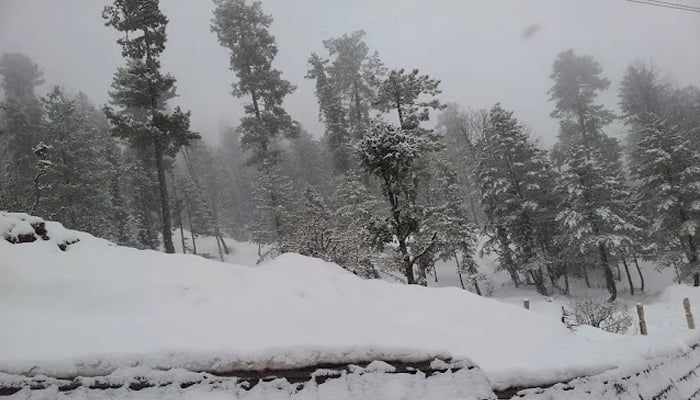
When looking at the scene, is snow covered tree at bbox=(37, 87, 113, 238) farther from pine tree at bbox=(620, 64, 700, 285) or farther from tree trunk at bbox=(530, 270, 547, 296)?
pine tree at bbox=(620, 64, 700, 285)

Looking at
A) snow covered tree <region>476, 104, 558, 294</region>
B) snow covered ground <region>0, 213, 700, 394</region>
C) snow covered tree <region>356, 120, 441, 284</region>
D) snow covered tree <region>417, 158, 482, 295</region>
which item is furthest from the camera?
snow covered tree <region>476, 104, 558, 294</region>

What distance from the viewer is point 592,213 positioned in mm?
25859

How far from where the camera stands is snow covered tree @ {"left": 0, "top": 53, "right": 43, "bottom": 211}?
2105 cm

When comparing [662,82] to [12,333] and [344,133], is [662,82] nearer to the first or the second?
[344,133]

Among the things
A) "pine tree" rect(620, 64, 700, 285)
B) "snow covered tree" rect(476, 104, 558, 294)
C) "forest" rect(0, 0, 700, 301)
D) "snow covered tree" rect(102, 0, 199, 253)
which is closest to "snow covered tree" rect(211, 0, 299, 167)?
"forest" rect(0, 0, 700, 301)

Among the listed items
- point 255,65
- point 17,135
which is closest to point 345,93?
point 255,65

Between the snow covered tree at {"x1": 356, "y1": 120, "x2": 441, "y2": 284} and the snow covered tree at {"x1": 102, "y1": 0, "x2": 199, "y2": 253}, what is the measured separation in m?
9.34

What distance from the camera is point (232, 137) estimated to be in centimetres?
7438

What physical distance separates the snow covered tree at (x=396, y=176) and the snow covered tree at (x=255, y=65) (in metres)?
14.9

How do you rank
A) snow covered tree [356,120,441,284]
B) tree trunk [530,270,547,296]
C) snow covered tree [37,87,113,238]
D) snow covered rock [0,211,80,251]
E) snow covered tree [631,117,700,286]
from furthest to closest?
tree trunk [530,270,547,296]
snow covered tree [37,87,113,238]
snow covered tree [631,117,700,286]
snow covered tree [356,120,441,284]
snow covered rock [0,211,80,251]

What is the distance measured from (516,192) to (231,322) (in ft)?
92.7

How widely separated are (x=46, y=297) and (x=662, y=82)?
5135 centimetres

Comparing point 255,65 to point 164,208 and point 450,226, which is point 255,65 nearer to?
point 164,208

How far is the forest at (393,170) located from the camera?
51.5ft
